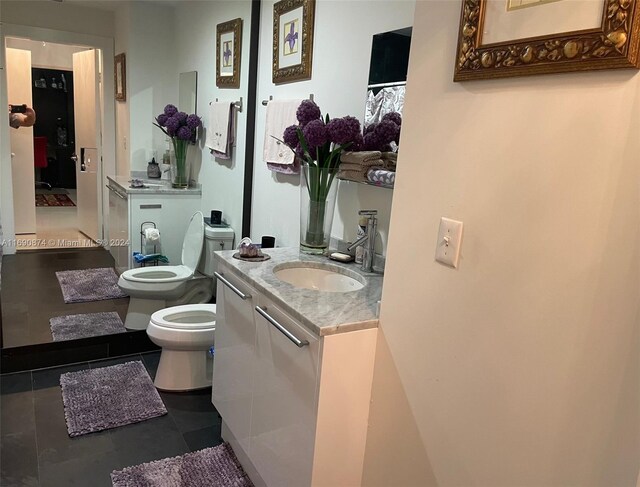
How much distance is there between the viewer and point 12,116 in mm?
2422

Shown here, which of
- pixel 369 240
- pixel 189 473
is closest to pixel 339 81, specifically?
pixel 369 240

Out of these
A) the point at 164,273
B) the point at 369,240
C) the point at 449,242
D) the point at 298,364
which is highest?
the point at 449,242

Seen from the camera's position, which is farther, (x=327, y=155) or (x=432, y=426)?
(x=327, y=155)

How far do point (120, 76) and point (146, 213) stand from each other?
2.55 feet

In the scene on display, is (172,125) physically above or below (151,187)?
above

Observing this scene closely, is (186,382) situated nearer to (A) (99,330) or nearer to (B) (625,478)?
(A) (99,330)

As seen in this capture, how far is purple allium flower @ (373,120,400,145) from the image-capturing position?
5.93ft

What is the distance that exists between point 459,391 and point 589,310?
40 centimetres

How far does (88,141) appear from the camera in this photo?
8.64 feet

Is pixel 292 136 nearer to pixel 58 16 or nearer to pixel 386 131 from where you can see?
pixel 386 131

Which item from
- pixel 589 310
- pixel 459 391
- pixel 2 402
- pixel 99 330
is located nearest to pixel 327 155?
pixel 459 391

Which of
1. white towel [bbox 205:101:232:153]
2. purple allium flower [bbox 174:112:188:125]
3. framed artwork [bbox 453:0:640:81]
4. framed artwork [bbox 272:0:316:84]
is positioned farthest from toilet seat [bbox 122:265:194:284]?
framed artwork [bbox 453:0:640:81]

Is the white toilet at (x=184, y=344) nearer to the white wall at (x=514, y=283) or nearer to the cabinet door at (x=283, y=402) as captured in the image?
the cabinet door at (x=283, y=402)

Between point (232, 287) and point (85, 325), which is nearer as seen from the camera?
point (232, 287)
